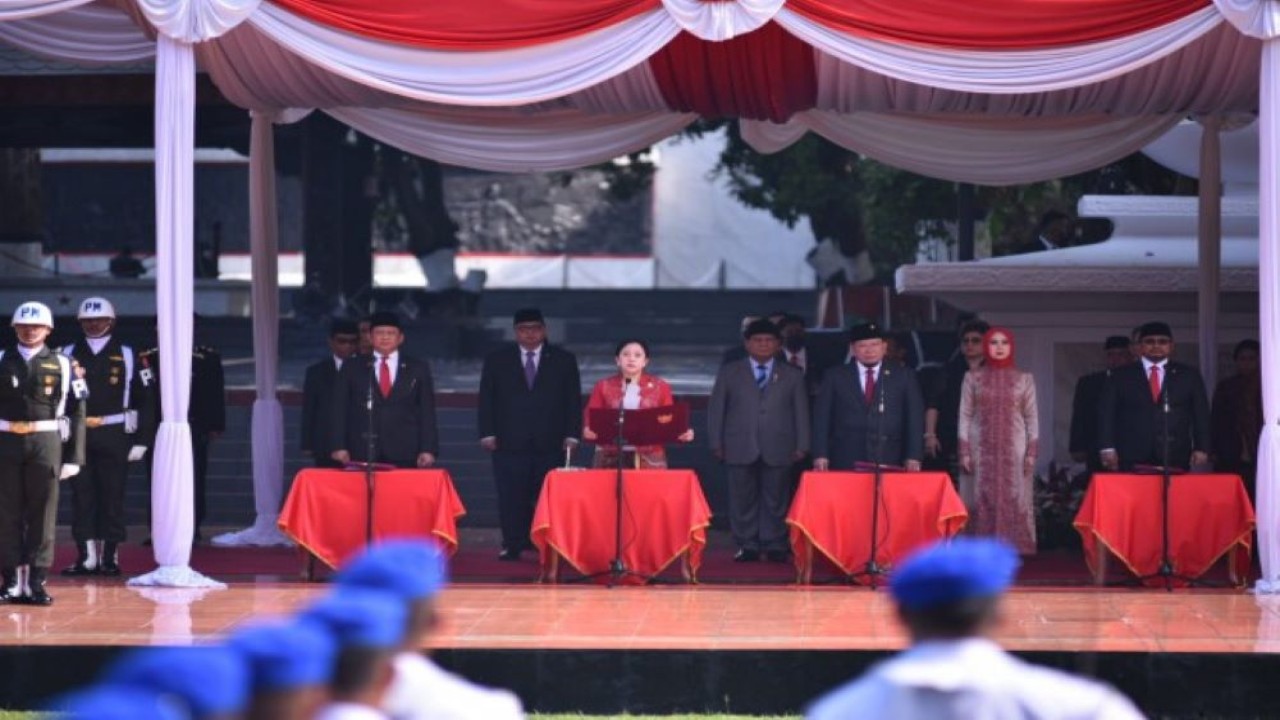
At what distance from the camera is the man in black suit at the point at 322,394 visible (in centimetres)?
1456

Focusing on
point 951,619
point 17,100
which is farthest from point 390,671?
point 17,100

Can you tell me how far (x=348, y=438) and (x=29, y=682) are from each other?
3.74 meters

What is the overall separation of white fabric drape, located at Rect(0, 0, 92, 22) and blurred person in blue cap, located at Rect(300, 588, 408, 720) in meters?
9.37

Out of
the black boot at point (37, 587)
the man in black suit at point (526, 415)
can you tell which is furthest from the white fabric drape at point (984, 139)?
the black boot at point (37, 587)

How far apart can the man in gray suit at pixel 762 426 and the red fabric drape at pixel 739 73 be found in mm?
1589

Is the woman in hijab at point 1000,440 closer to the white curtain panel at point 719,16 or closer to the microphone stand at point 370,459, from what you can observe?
the white curtain panel at point 719,16

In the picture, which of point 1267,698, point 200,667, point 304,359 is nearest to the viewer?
point 200,667

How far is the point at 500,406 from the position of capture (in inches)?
577

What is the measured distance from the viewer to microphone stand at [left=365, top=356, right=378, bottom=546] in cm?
1313

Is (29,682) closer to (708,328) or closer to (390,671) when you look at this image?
(390,671)

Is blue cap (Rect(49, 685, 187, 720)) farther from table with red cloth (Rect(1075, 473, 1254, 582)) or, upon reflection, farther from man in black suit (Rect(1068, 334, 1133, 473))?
man in black suit (Rect(1068, 334, 1133, 473))

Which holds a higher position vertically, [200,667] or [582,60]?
[582,60]

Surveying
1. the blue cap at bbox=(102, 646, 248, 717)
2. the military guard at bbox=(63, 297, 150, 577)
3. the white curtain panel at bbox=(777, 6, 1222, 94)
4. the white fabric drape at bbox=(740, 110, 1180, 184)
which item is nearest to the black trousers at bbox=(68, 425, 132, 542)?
the military guard at bbox=(63, 297, 150, 577)

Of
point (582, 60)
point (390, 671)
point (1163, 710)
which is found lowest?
point (1163, 710)
